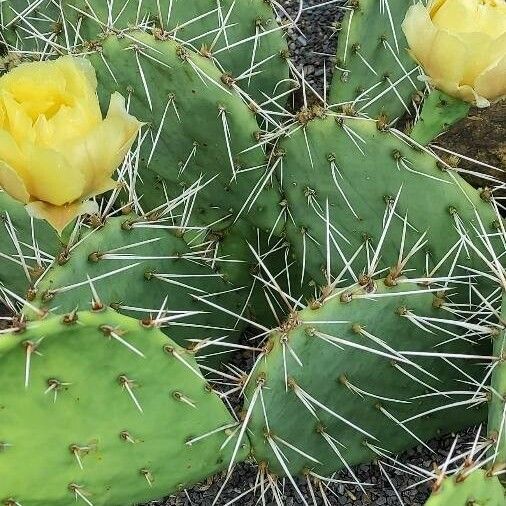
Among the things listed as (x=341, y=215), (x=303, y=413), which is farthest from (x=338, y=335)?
(x=341, y=215)

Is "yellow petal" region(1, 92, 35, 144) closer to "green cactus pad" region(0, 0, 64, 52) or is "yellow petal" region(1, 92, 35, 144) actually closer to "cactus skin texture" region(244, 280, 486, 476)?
"cactus skin texture" region(244, 280, 486, 476)

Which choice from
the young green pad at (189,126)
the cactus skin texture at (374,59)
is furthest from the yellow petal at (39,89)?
the cactus skin texture at (374,59)

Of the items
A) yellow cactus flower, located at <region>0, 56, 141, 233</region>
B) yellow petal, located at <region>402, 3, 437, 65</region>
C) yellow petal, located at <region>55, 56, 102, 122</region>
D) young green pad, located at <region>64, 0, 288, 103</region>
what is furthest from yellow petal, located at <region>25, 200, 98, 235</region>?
young green pad, located at <region>64, 0, 288, 103</region>

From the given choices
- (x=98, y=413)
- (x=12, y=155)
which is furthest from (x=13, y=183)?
(x=98, y=413)

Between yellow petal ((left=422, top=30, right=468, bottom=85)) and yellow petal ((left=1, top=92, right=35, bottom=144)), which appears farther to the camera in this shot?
yellow petal ((left=422, top=30, right=468, bottom=85))

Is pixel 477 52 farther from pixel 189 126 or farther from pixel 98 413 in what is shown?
pixel 98 413

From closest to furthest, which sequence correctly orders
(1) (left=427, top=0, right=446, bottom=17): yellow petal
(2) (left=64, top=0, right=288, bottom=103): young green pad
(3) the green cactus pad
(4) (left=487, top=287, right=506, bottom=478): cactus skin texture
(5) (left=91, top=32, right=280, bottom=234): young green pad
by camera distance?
(4) (left=487, top=287, right=506, bottom=478): cactus skin texture
(1) (left=427, top=0, right=446, bottom=17): yellow petal
(5) (left=91, top=32, right=280, bottom=234): young green pad
(2) (left=64, top=0, right=288, bottom=103): young green pad
(3) the green cactus pad

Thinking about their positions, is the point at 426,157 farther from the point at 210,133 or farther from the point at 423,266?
the point at 210,133
